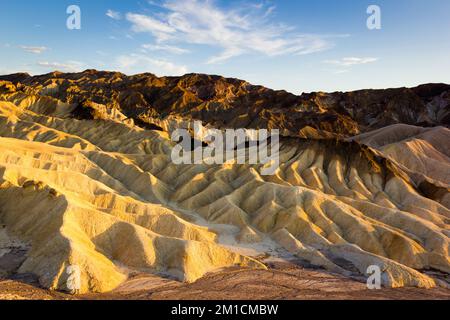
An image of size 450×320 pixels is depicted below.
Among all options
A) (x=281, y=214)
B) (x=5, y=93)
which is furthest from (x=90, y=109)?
(x=281, y=214)

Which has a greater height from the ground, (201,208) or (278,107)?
(278,107)

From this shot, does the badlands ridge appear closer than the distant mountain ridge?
Yes

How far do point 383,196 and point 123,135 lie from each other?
61373 mm

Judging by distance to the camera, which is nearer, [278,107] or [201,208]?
[201,208]

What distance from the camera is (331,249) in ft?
161

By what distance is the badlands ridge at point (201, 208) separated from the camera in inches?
1601

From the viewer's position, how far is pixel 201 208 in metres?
62.9

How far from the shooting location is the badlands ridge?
40.7 metres

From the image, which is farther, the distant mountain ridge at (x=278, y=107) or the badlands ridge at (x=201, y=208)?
the distant mountain ridge at (x=278, y=107)

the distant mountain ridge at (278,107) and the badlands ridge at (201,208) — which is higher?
the distant mountain ridge at (278,107)

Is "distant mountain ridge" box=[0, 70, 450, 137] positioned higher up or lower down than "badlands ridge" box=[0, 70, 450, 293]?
higher up
